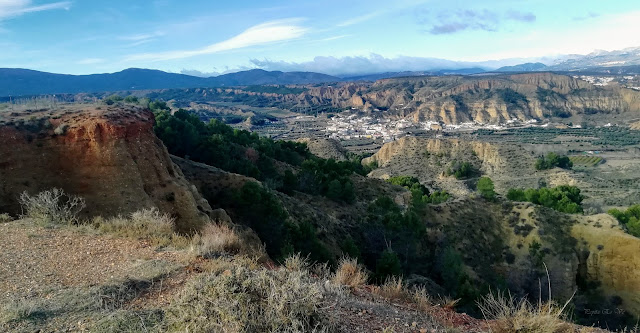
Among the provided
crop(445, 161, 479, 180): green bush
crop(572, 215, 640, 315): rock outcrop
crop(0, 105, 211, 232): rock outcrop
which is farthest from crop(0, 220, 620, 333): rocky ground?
crop(445, 161, 479, 180): green bush

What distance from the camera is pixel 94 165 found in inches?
734

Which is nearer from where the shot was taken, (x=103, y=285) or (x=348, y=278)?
(x=103, y=285)

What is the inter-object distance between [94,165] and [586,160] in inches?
3636

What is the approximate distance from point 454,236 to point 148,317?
1047 inches

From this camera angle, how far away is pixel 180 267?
8.63m

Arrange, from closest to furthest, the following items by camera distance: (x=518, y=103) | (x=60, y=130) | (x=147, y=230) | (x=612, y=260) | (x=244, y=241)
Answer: (x=147, y=230)
(x=244, y=241)
(x=60, y=130)
(x=612, y=260)
(x=518, y=103)

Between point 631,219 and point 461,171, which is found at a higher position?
point 631,219

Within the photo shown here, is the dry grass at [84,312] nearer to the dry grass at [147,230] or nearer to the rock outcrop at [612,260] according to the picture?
the dry grass at [147,230]

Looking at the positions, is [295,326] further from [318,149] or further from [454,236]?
[318,149]

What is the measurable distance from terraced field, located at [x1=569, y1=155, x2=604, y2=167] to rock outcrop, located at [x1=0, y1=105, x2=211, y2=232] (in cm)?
8505

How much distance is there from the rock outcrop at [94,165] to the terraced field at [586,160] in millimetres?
85047

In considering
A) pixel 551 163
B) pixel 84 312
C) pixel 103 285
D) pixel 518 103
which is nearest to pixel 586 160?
pixel 551 163

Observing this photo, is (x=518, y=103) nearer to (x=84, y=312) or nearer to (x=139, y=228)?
(x=139, y=228)

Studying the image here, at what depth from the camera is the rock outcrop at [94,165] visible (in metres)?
17.5
